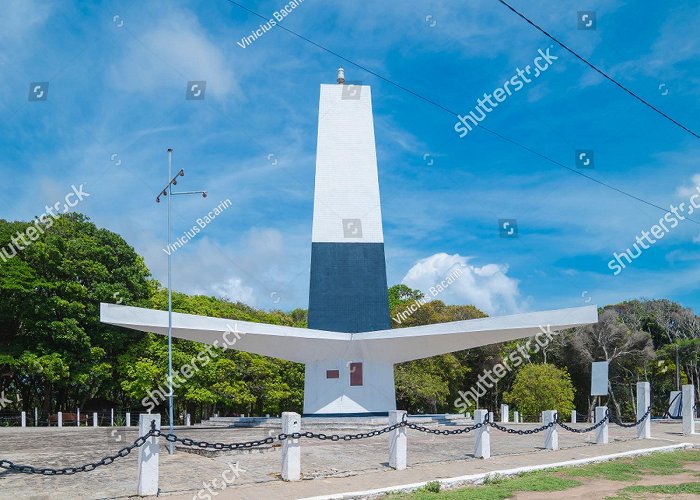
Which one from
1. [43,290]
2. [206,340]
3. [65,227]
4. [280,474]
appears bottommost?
[280,474]

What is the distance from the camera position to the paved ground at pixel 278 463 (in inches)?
337

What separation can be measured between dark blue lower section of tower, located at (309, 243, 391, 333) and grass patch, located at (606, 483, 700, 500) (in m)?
14.7

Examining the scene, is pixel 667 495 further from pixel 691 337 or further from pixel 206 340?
pixel 691 337

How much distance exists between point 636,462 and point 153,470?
8.66 metres

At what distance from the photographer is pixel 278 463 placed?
11.0 metres

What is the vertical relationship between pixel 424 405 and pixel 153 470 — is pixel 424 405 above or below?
below

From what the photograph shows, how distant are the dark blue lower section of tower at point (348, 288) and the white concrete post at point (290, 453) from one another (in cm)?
1310

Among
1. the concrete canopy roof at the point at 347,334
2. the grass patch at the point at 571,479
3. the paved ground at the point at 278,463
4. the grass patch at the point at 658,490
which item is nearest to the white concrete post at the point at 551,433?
the paved ground at the point at 278,463

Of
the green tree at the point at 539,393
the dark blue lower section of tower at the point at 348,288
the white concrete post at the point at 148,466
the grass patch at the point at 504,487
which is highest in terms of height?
the dark blue lower section of tower at the point at 348,288

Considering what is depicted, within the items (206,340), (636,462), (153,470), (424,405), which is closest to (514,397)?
(424,405)

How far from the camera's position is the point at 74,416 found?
2698 cm

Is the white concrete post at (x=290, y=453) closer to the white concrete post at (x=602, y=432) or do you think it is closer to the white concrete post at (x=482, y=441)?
the white concrete post at (x=482, y=441)

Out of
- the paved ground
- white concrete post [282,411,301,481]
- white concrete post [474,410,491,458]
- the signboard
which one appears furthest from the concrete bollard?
the signboard

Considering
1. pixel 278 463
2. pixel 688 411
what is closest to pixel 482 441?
pixel 278 463
